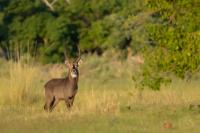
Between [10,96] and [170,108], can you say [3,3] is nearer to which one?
[10,96]

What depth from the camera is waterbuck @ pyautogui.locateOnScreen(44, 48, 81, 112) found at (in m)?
17.6

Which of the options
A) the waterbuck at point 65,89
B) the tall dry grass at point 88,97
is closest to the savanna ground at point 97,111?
the tall dry grass at point 88,97

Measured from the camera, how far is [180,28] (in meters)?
15.1

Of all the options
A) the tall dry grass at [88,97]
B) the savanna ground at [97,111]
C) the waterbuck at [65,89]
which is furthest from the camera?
the waterbuck at [65,89]

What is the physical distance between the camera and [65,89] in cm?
1770

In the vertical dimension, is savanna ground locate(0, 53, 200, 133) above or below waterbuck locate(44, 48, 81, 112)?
below

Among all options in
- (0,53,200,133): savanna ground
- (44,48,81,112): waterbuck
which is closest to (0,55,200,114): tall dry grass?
(0,53,200,133): savanna ground

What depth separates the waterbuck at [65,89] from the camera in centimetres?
1756

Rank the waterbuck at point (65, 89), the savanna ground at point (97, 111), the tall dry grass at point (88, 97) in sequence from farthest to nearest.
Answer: the waterbuck at point (65, 89) < the tall dry grass at point (88, 97) < the savanna ground at point (97, 111)

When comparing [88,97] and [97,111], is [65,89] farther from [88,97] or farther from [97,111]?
[97,111]

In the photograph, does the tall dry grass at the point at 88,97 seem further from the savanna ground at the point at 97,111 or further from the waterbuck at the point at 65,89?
the waterbuck at the point at 65,89

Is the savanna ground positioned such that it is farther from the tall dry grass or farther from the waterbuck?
the waterbuck

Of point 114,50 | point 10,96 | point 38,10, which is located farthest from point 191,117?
point 38,10

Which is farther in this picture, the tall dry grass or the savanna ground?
the tall dry grass
